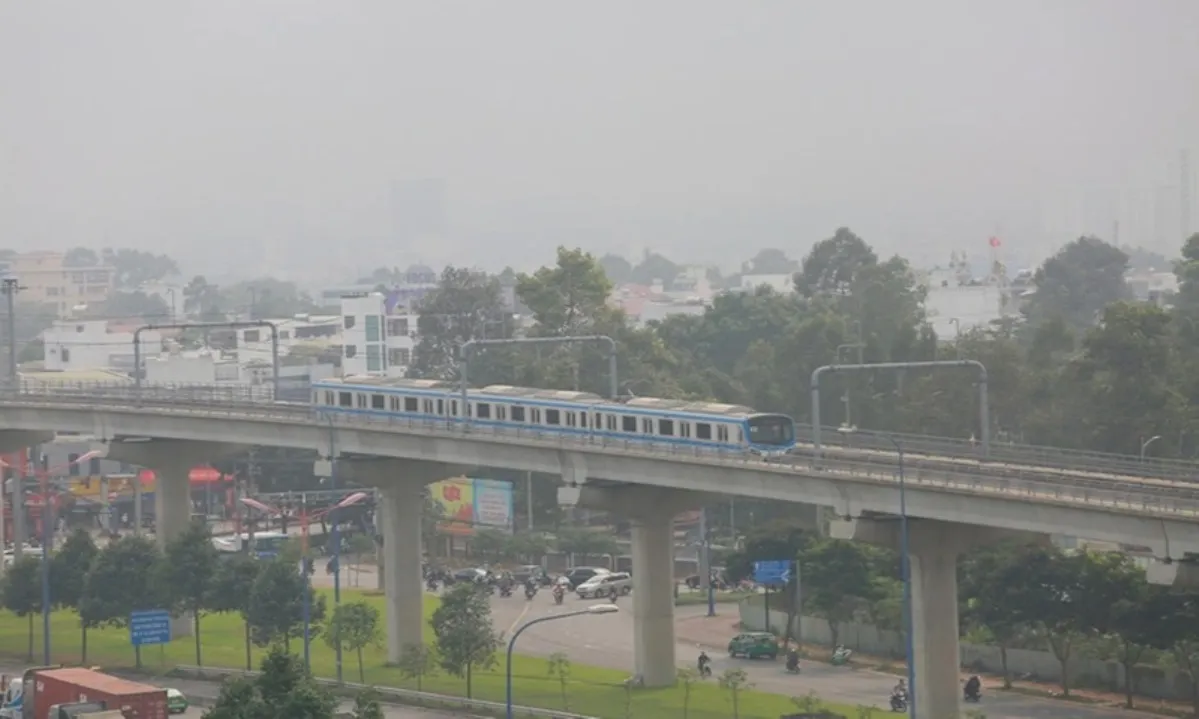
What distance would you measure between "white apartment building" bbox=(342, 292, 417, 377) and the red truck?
93.7 m

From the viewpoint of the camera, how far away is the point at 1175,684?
5475 cm

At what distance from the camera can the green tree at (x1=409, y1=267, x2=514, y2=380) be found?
120938 mm

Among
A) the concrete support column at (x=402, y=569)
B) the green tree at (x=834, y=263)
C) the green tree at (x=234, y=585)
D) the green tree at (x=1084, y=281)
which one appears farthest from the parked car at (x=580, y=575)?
the green tree at (x=1084, y=281)

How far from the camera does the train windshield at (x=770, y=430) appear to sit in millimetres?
Answer: 54656

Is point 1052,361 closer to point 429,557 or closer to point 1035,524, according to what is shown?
point 429,557

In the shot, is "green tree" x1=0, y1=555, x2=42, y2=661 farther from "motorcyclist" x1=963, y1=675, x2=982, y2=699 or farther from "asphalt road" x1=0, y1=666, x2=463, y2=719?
"motorcyclist" x1=963, y1=675, x2=982, y2=699

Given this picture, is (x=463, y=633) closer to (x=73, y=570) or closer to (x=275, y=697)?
(x=73, y=570)

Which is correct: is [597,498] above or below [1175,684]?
above

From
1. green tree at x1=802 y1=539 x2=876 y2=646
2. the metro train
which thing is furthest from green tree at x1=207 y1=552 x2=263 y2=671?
green tree at x1=802 y1=539 x2=876 y2=646

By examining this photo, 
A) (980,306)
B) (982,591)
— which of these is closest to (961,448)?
(982,591)

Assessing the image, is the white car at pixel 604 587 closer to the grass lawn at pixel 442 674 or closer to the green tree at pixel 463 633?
the grass lawn at pixel 442 674

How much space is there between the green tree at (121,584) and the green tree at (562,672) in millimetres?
11952

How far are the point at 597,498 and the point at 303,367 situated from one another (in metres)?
86.6

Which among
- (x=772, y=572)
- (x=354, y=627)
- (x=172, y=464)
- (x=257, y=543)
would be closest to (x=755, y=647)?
(x=772, y=572)
